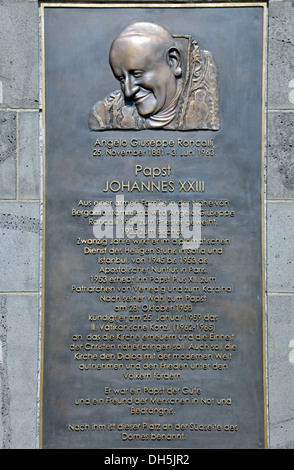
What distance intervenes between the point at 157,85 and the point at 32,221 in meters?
1.78

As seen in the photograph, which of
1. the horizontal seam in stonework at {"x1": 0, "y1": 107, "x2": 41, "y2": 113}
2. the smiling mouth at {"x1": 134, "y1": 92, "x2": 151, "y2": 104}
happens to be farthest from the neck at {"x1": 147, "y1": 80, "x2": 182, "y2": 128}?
the horizontal seam in stonework at {"x1": 0, "y1": 107, "x2": 41, "y2": 113}

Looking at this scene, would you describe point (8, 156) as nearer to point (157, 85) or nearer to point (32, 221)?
point (32, 221)

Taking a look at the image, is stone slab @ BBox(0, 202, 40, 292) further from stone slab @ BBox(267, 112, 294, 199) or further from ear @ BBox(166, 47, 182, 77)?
stone slab @ BBox(267, 112, 294, 199)

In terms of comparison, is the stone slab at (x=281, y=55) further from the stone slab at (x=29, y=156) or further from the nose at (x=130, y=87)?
the stone slab at (x=29, y=156)

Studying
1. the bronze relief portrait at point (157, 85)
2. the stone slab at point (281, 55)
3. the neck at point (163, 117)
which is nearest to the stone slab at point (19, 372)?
the bronze relief portrait at point (157, 85)

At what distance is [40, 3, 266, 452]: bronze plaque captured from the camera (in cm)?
609

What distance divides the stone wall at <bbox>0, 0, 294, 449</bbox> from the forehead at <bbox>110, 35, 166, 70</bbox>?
2.57ft

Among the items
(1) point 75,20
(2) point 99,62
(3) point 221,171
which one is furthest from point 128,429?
(1) point 75,20

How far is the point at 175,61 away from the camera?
630cm

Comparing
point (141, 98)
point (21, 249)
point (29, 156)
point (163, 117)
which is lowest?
point (21, 249)

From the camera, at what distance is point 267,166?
6.23 m

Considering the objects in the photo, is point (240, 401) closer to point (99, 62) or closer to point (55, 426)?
point (55, 426)

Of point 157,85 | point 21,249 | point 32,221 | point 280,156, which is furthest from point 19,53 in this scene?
point 280,156

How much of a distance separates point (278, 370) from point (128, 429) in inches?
59.8
